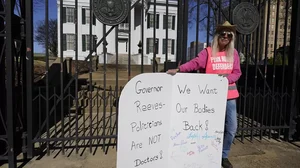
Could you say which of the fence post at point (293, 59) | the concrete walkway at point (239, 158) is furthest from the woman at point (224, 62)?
the fence post at point (293, 59)

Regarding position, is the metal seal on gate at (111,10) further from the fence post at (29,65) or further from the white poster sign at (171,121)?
the white poster sign at (171,121)

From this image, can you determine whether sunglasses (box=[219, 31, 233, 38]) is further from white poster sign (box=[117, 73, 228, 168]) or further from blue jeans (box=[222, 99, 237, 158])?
blue jeans (box=[222, 99, 237, 158])

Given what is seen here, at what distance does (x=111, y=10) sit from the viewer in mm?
3598

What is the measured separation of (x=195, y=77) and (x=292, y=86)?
9.71 feet

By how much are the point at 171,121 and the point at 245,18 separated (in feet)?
9.09

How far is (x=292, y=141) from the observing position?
15.1 feet

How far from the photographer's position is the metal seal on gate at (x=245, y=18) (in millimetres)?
4145

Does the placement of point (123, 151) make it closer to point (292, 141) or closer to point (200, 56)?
point (200, 56)

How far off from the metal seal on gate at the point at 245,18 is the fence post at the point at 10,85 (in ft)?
11.4

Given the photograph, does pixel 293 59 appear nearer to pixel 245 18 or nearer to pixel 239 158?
pixel 245 18

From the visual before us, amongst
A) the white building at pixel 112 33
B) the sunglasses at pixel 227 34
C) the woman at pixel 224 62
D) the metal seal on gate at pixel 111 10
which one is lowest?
the woman at pixel 224 62

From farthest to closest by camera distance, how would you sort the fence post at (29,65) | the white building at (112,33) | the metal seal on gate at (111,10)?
the white building at (112,33), the metal seal on gate at (111,10), the fence post at (29,65)

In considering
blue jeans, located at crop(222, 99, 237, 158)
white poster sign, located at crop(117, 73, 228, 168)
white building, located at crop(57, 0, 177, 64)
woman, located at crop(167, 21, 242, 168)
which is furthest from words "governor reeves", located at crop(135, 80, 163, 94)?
white building, located at crop(57, 0, 177, 64)

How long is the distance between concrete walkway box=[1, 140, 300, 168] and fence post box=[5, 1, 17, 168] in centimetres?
34
